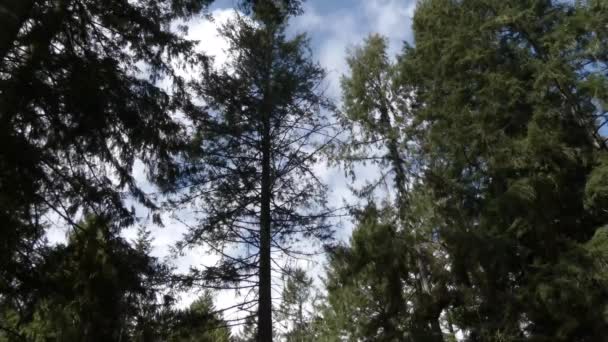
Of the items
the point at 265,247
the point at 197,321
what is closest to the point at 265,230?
the point at 265,247

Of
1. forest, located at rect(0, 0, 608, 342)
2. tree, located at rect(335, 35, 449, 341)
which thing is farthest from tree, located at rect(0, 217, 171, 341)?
tree, located at rect(335, 35, 449, 341)

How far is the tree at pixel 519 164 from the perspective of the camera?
7.53 meters

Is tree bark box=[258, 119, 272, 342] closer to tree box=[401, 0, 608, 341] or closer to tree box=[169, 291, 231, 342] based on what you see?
tree box=[169, 291, 231, 342]

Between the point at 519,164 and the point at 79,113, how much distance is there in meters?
7.93

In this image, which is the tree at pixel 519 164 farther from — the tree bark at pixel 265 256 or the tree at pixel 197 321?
the tree at pixel 197 321

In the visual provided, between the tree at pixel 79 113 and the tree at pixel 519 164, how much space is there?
17.9 feet

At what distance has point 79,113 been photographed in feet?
18.2

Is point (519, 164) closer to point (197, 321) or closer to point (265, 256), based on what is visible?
point (265, 256)

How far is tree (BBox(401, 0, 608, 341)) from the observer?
24.7 ft

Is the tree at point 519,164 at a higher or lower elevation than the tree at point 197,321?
higher

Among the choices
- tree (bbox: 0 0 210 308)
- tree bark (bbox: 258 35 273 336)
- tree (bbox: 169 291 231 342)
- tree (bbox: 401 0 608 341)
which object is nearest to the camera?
tree (bbox: 0 0 210 308)

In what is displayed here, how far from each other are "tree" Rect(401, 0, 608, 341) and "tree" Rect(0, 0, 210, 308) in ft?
17.9

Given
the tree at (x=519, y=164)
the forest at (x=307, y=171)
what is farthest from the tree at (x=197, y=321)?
the tree at (x=519, y=164)

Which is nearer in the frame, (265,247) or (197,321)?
(197,321)
